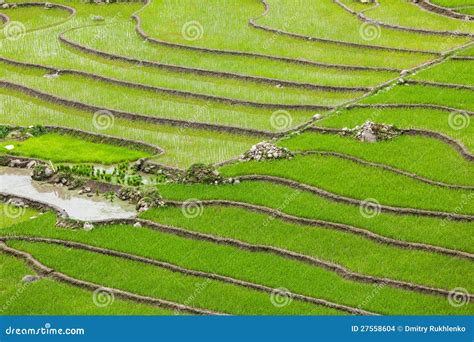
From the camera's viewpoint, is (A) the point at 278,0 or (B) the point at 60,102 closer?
(B) the point at 60,102

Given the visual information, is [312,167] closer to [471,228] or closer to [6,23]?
[471,228]

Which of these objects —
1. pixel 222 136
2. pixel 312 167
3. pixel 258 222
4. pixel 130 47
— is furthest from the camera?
pixel 130 47

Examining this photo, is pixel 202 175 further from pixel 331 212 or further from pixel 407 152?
pixel 407 152

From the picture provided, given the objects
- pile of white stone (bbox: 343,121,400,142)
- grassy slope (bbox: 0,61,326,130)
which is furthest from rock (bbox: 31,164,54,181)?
pile of white stone (bbox: 343,121,400,142)

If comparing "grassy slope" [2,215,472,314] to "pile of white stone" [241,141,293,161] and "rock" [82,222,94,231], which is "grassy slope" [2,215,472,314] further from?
"pile of white stone" [241,141,293,161]

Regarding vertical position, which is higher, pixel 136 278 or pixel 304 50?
pixel 304 50

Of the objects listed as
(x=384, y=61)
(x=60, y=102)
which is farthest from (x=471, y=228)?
(x=60, y=102)

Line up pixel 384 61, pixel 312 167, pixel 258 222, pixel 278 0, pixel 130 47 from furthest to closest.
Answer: pixel 278 0 → pixel 130 47 → pixel 384 61 → pixel 312 167 → pixel 258 222
